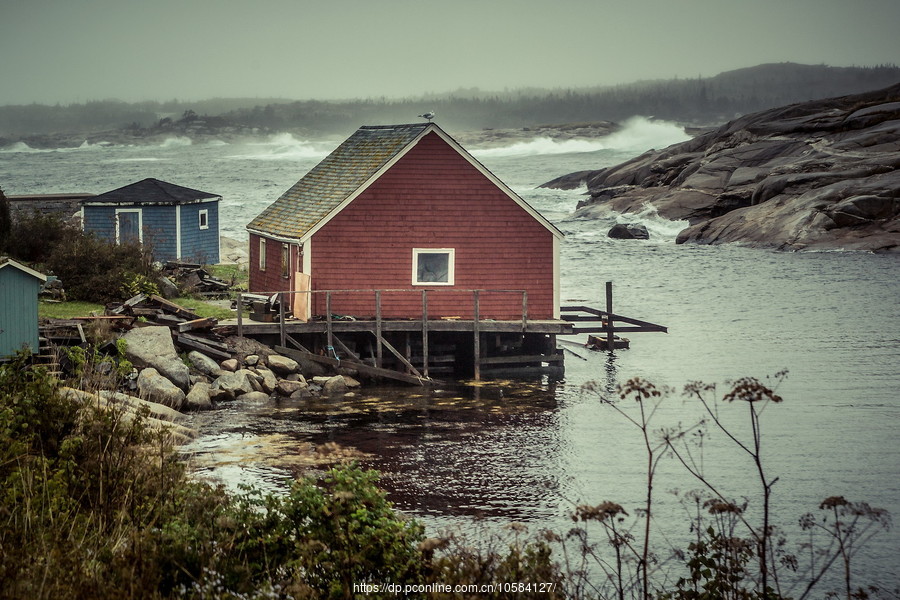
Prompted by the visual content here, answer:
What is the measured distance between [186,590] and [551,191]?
123m

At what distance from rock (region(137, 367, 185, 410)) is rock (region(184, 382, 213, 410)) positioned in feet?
0.55

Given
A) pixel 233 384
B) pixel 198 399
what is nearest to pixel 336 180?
pixel 233 384

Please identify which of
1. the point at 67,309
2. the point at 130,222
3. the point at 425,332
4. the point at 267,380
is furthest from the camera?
the point at 130,222

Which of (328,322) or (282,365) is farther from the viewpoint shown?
(328,322)

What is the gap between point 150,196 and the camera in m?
43.9

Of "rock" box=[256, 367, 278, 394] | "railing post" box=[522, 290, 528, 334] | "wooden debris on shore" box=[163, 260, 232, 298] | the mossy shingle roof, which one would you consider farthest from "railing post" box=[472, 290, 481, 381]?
"wooden debris on shore" box=[163, 260, 232, 298]

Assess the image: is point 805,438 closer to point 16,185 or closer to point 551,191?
point 551,191

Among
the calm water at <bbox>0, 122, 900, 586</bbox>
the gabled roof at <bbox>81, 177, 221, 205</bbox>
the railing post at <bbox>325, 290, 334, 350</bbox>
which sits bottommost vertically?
the calm water at <bbox>0, 122, 900, 586</bbox>

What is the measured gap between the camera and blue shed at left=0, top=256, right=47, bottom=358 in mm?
23609

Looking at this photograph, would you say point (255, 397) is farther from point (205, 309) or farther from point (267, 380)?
point (205, 309)

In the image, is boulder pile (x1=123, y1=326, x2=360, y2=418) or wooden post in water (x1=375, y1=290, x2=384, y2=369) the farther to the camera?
wooden post in water (x1=375, y1=290, x2=384, y2=369)

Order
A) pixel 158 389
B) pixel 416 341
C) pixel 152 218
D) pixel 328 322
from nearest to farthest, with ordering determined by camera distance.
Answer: pixel 158 389, pixel 328 322, pixel 416 341, pixel 152 218

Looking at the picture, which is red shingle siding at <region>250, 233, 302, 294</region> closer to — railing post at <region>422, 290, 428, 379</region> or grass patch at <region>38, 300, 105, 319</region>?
railing post at <region>422, 290, 428, 379</region>

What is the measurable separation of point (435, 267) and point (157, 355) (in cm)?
Answer: 889
